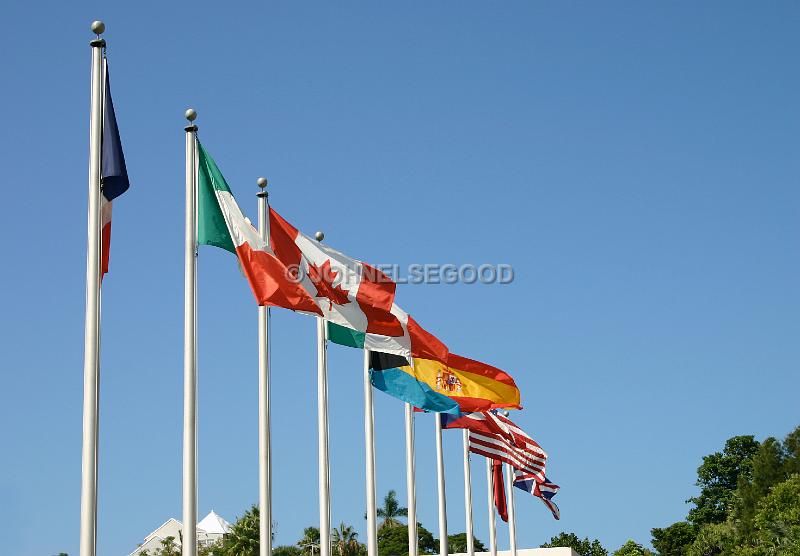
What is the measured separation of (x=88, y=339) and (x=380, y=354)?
43.1 feet

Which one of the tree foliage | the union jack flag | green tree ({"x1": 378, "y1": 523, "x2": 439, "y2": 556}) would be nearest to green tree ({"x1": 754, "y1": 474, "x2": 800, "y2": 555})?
the tree foliage

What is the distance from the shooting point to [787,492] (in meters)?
76.1

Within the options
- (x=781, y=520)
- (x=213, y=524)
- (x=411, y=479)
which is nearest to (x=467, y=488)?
(x=411, y=479)

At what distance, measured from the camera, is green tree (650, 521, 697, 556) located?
109438mm

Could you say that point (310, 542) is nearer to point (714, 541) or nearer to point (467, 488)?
point (714, 541)

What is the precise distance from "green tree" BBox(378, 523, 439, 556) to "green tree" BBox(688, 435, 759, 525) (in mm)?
27085

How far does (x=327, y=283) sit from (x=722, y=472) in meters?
108

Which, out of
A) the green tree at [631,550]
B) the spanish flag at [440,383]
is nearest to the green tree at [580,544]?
the green tree at [631,550]

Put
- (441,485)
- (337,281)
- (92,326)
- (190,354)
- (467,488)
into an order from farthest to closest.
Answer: (467,488), (441,485), (337,281), (190,354), (92,326)

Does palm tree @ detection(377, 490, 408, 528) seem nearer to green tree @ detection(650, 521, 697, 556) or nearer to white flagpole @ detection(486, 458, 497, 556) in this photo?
green tree @ detection(650, 521, 697, 556)

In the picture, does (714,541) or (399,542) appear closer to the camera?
(714,541)

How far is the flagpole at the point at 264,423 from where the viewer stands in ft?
66.7

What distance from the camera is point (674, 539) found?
11012cm

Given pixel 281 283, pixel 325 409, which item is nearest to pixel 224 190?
pixel 281 283
